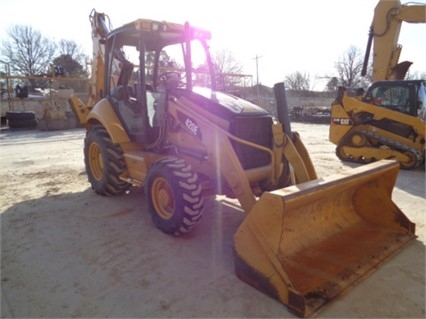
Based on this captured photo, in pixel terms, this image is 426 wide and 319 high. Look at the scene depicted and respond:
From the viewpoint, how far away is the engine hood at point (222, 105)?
12.3ft

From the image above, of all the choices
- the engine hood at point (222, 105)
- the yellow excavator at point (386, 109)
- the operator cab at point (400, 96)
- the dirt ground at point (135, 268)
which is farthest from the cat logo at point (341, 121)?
the engine hood at point (222, 105)

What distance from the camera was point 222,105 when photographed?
378 cm

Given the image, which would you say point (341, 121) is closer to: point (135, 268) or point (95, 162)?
point (95, 162)

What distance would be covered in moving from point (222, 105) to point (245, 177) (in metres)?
0.91

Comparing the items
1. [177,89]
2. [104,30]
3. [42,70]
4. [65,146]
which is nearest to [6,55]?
[42,70]

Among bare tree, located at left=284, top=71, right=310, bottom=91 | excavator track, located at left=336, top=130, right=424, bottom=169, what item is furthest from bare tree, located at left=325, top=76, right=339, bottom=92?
excavator track, located at left=336, top=130, right=424, bottom=169

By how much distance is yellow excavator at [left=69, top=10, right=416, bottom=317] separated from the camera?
9.00ft

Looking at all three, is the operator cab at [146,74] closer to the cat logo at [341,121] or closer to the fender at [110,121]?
the fender at [110,121]

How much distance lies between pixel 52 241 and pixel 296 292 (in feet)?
9.04

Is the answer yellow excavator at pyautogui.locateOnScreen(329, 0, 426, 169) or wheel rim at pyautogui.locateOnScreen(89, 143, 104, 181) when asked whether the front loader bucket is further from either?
yellow excavator at pyautogui.locateOnScreen(329, 0, 426, 169)

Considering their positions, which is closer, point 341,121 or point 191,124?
point 191,124

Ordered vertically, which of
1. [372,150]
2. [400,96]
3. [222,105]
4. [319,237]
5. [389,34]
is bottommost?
[319,237]

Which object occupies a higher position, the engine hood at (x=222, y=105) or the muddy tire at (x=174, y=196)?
the engine hood at (x=222, y=105)

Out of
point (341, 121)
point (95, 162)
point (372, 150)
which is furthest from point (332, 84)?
point (95, 162)
